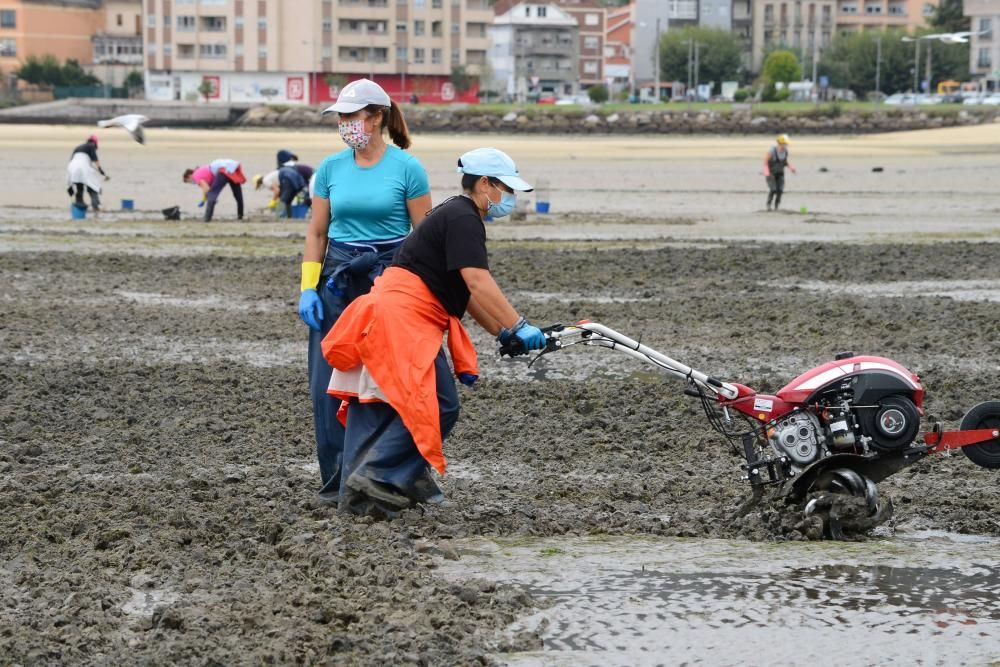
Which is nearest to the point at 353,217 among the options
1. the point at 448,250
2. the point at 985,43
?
the point at 448,250

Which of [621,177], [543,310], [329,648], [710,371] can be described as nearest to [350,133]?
[329,648]

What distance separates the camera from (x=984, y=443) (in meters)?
6.58

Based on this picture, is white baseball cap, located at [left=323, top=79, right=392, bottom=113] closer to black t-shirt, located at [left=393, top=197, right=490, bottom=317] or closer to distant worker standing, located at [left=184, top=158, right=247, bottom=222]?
black t-shirt, located at [left=393, top=197, right=490, bottom=317]

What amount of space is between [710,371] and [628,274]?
613cm

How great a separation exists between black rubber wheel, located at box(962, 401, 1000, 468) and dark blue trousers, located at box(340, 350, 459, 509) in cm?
234

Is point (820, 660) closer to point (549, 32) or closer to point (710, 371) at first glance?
point (710, 371)

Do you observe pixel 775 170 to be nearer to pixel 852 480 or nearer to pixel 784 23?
pixel 852 480

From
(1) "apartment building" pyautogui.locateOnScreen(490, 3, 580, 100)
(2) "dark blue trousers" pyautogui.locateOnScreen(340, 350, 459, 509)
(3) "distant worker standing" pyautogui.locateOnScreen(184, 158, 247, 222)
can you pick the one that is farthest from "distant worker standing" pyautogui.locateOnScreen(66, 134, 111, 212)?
(1) "apartment building" pyautogui.locateOnScreen(490, 3, 580, 100)

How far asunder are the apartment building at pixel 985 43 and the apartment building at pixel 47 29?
82.2 m

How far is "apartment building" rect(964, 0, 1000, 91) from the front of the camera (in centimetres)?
13138

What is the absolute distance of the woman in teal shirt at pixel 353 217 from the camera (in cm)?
697

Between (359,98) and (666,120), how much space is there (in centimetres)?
9738

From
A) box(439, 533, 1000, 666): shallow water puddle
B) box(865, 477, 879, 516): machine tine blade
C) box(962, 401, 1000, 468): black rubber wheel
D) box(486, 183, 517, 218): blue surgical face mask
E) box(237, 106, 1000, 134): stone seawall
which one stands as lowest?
box(439, 533, 1000, 666): shallow water puddle

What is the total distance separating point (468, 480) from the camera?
7.84 m
